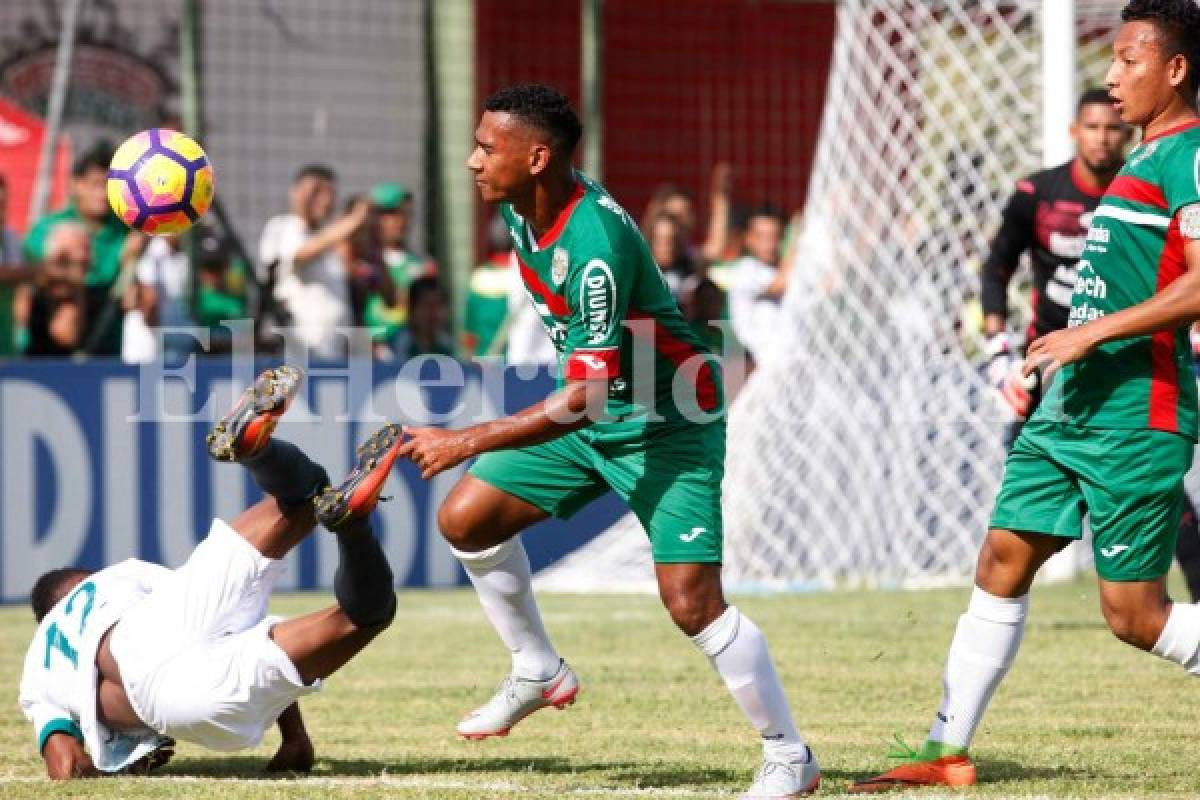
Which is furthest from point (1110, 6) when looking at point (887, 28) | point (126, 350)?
point (126, 350)

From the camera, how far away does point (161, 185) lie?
821cm

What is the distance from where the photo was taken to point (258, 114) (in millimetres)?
18812

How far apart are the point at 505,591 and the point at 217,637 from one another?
3.41 ft

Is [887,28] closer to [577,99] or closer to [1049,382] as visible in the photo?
[577,99]

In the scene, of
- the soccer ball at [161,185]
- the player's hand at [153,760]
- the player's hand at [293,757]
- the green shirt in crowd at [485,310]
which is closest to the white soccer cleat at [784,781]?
the player's hand at [293,757]

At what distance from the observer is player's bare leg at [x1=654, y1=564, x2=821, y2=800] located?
6340 mm

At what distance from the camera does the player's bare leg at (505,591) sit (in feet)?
23.0

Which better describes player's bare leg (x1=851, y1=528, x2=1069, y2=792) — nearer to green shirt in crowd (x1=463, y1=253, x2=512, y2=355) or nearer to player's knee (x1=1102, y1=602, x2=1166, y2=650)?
player's knee (x1=1102, y1=602, x2=1166, y2=650)

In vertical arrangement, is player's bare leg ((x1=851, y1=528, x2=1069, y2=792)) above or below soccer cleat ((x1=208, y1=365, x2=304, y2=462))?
below

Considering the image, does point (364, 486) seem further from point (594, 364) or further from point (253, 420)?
point (594, 364)

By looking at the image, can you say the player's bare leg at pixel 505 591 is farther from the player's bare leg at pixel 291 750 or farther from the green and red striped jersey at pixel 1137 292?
the green and red striped jersey at pixel 1137 292

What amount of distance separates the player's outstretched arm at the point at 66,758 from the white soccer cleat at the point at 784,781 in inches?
80.9

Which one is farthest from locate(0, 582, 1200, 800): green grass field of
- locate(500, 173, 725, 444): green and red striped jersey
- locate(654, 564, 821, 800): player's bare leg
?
locate(500, 173, 725, 444): green and red striped jersey

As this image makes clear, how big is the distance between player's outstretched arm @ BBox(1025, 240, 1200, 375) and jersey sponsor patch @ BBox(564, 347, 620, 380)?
1171 mm
